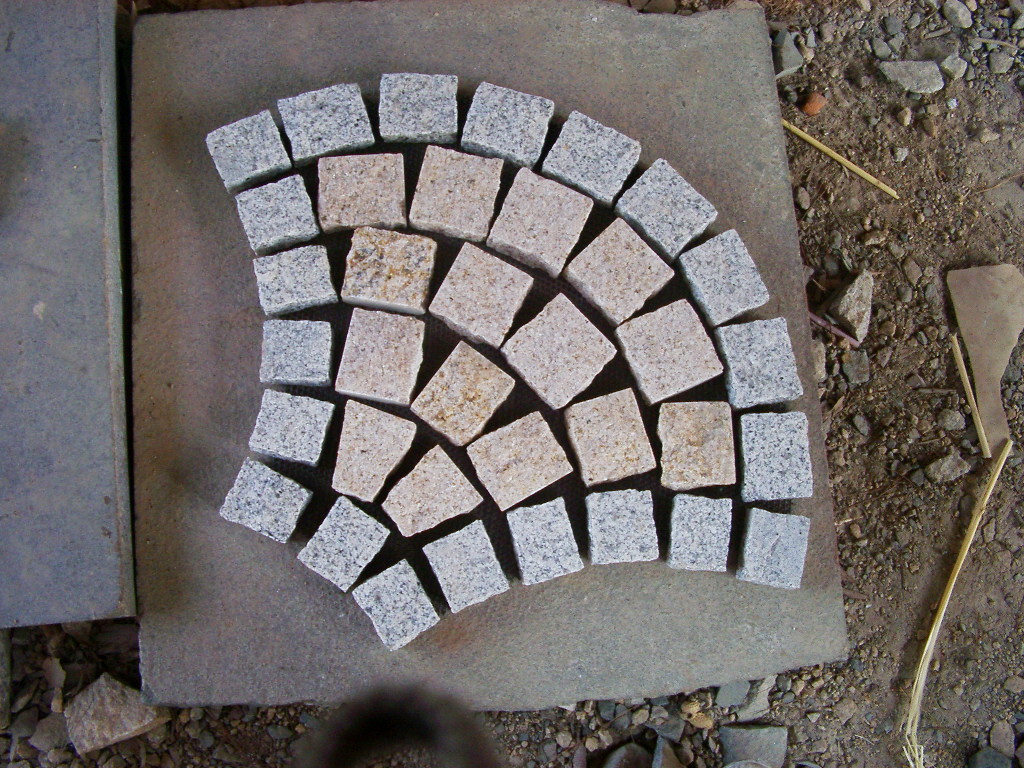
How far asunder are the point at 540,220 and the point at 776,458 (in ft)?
3.88

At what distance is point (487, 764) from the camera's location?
2.82m

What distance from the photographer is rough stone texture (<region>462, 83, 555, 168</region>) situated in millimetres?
2789

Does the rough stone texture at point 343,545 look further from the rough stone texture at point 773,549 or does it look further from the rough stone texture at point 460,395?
the rough stone texture at point 773,549

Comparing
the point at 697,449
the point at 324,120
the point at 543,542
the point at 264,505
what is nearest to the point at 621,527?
the point at 543,542

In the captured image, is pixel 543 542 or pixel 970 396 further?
pixel 970 396

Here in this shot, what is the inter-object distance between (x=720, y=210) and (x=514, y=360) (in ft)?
3.27

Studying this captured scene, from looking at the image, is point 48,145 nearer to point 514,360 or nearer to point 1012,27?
point 514,360

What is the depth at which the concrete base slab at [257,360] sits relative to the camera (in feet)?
8.76

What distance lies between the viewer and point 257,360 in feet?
9.02

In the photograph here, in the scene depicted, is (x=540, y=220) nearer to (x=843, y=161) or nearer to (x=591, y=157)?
(x=591, y=157)

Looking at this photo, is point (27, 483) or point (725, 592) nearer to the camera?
point (27, 483)

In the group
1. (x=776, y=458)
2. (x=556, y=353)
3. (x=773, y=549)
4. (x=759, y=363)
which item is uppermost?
(x=556, y=353)

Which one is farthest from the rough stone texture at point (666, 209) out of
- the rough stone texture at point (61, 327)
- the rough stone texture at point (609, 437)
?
the rough stone texture at point (61, 327)

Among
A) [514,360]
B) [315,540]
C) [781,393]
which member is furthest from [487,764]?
[781,393]
